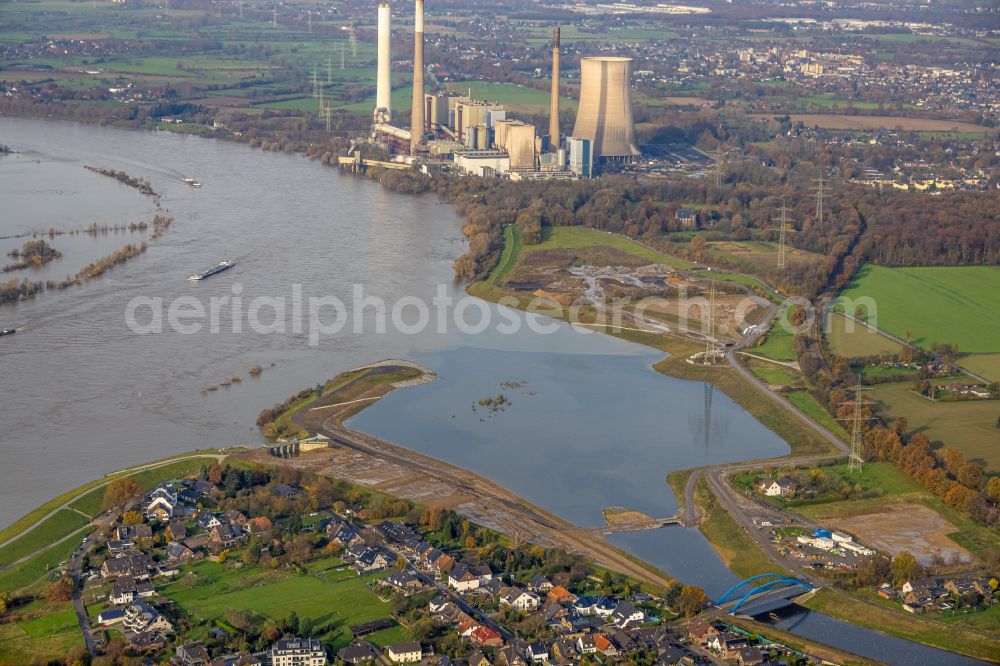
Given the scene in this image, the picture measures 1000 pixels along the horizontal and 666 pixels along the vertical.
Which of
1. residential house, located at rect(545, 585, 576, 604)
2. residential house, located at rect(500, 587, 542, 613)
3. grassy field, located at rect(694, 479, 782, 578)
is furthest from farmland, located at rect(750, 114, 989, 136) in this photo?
residential house, located at rect(500, 587, 542, 613)

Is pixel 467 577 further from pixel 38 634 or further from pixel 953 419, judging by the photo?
pixel 953 419

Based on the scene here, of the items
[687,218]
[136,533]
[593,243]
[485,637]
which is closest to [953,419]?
[485,637]

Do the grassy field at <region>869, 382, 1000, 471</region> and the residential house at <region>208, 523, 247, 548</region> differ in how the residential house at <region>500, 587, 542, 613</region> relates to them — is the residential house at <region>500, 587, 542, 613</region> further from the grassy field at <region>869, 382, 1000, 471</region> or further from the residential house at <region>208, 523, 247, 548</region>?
the grassy field at <region>869, 382, 1000, 471</region>

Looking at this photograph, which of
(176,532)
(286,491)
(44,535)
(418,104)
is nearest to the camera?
(44,535)

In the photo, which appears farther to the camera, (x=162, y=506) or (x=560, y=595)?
(x=162, y=506)

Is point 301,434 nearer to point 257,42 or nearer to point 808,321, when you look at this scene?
point 808,321

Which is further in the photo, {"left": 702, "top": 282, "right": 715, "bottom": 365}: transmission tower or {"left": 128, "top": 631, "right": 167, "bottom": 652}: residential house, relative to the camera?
{"left": 702, "top": 282, "right": 715, "bottom": 365}: transmission tower
